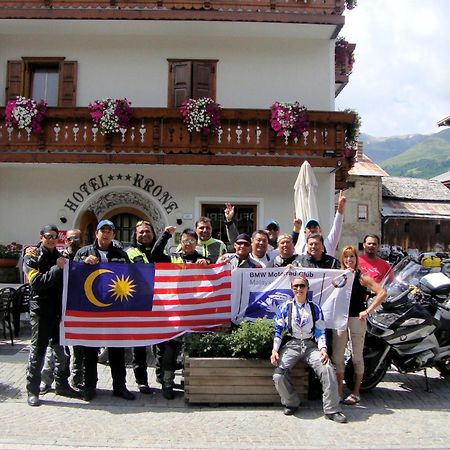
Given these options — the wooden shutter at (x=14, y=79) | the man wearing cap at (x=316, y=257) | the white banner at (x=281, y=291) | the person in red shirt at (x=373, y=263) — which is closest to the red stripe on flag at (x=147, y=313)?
Answer: the white banner at (x=281, y=291)

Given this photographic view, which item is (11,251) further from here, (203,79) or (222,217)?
(203,79)

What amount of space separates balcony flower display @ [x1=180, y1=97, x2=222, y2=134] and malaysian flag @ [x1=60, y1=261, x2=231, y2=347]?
659cm

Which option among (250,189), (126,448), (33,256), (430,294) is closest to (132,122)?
(250,189)

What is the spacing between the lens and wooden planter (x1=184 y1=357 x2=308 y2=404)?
5902mm

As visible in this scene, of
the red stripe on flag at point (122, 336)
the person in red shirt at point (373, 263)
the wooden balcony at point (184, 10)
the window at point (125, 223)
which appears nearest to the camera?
the red stripe on flag at point (122, 336)

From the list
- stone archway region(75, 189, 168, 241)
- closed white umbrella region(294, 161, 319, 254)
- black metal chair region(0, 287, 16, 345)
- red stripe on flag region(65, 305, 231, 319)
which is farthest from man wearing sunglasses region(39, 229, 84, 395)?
stone archway region(75, 189, 168, 241)

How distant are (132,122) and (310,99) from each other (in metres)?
4.68

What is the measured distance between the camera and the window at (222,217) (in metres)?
14.1

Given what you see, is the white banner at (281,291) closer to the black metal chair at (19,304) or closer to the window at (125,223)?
the black metal chair at (19,304)

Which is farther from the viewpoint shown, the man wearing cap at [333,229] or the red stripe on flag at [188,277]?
the man wearing cap at [333,229]

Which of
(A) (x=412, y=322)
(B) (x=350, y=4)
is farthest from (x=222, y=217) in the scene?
(A) (x=412, y=322)

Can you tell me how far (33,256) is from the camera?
239 inches

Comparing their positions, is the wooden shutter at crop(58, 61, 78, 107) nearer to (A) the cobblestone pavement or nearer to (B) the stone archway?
(B) the stone archway

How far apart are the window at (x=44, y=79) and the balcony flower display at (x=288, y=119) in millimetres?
5370
